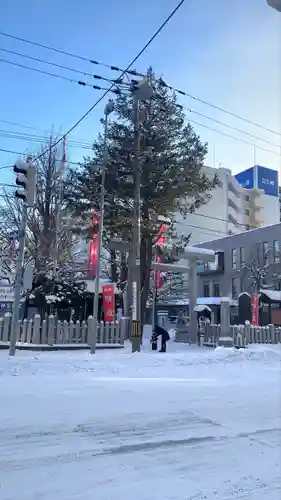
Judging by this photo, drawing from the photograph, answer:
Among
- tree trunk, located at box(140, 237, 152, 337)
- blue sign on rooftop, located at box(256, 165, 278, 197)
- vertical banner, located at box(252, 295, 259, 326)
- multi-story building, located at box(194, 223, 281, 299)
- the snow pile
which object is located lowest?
the snow pile

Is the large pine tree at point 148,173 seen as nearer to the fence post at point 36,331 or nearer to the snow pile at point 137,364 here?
Answer: the fence post at point 36,331

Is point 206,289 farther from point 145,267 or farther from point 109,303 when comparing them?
point 109,303

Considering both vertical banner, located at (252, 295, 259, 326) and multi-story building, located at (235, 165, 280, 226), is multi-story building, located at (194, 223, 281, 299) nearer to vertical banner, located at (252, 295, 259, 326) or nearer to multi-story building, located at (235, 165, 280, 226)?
vertical banner, located at (252, 295, 259, 326)

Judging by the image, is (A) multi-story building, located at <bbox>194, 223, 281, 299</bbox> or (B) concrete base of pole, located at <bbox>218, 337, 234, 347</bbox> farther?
(A) multi-story building, located at <bbox>194, 223, 281, 299</bbox>

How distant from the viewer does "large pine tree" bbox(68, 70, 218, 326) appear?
21.3 m

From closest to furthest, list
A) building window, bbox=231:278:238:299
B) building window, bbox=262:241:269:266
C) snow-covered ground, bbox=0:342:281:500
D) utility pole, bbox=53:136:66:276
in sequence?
snow-covered ground, bbox=0:342:281:500
utility pole, bbox=53:136:66:276
building window, bbox=262:241:269:266
building window, bbox=231:278:238:299

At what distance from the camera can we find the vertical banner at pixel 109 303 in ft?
69.0

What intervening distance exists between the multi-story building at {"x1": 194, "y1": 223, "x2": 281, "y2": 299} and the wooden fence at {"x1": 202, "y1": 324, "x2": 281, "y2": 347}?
76.5 ft

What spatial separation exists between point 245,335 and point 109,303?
644cm

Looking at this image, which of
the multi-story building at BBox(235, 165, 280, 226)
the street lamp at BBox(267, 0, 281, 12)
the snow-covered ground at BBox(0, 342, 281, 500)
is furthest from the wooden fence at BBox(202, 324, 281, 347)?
the multi-story building at BBox(235, 165, 280, 226)

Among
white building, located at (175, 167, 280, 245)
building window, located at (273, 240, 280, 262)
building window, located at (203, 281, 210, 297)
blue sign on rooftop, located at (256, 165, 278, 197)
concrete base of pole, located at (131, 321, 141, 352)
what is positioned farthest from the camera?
blue sign on rooftop, located at (256, 165, 278, 197)

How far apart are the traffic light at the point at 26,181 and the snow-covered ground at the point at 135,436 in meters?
4.58

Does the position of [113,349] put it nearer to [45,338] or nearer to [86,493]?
[45,338]

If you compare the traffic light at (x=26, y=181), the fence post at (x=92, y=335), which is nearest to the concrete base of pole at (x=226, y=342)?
the fence post at (x=92, y=335)
